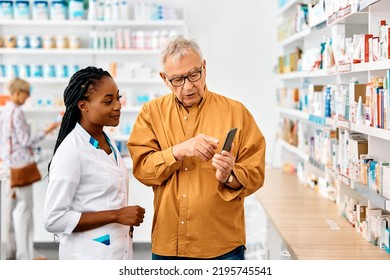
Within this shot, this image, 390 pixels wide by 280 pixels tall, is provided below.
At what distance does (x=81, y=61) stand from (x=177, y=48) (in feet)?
17.2

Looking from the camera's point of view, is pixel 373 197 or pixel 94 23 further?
pixel 94 23

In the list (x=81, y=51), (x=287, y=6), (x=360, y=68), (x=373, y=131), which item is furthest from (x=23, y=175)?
(x=373, y=131)

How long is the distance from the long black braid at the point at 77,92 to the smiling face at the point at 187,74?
9.3 inches

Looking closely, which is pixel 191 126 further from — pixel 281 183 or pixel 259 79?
pixel 259 79

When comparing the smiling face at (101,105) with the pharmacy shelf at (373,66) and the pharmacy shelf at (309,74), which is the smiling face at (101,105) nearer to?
the pharmacy shelf at (373,66)

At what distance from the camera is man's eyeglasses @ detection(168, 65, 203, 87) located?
2293 millimetres

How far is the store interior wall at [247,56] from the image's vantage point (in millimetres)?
7566

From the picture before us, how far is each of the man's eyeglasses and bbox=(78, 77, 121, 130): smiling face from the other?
0.22 meters

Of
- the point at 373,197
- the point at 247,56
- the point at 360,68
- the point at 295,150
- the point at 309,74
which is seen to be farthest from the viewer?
the point at 247,56

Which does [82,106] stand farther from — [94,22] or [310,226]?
[94,22]

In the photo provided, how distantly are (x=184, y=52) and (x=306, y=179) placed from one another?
3067 millimetres

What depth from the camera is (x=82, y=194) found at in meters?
2.24

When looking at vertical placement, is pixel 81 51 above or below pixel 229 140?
above

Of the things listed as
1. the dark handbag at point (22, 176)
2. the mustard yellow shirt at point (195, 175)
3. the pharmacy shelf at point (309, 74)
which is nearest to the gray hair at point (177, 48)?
the mustard yellow shirt at point (195, 175)
